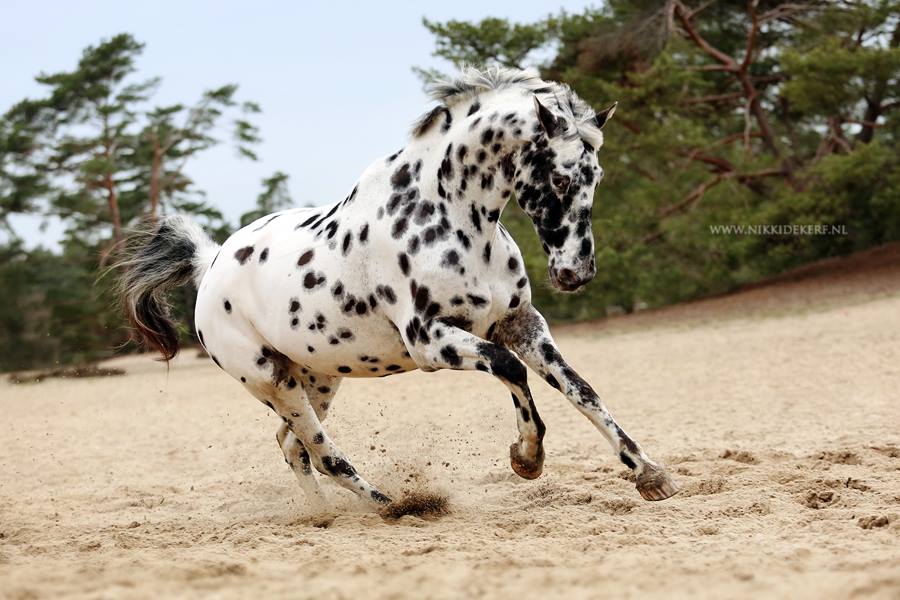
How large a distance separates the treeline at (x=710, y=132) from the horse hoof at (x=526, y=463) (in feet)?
43.5

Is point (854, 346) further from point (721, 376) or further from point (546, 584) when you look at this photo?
point (546, 584)

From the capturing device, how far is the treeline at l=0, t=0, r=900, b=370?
1853 centimetres

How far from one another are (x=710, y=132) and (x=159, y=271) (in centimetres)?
1913

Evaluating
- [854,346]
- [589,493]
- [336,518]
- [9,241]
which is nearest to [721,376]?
[854,346]

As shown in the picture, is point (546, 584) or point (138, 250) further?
point (138, 250)

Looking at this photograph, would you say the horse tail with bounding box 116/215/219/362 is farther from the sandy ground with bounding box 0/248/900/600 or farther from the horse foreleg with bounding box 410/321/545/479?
the horse foreleg with bounding box 410/321/545/479

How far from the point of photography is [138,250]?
235 inches

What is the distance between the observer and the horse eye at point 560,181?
13.4 feet

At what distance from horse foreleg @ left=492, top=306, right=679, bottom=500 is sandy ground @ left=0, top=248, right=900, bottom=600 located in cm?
22

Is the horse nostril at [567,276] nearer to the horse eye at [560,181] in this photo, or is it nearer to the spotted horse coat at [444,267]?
the spotted horse coat at [444,267]

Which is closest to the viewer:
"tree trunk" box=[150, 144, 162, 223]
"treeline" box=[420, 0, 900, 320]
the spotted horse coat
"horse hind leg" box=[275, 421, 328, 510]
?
the spotted horse coat

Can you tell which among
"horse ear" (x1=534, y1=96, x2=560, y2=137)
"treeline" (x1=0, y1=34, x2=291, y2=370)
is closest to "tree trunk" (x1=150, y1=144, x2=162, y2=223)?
"treeline" (x1=0, y1=34, x2=291, y2=370)

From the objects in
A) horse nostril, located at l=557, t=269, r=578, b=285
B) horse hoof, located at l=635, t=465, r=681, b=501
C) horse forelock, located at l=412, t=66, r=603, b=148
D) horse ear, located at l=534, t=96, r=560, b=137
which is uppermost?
horse forelock, located at l=412, t=66, r=603, b=148

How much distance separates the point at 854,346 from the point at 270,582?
10.6 m
